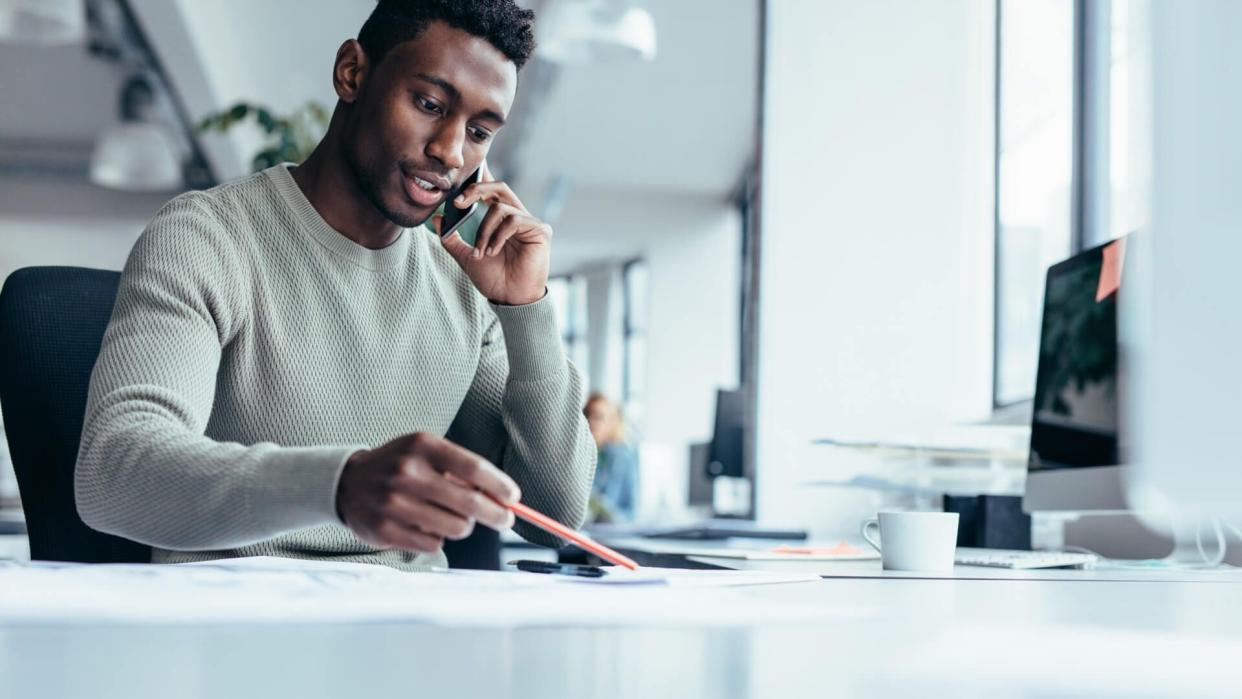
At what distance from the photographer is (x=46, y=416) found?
1.39 meters

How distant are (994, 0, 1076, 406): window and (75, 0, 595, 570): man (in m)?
1.84

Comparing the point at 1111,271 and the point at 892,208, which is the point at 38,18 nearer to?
the point at 892,208

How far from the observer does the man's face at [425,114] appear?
1398mm

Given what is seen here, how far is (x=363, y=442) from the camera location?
1.39 meters

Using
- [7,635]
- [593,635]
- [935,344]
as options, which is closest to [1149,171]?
[593,635]

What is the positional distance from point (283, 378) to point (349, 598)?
0.65 m

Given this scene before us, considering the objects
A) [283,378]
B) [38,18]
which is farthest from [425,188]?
[38,18]

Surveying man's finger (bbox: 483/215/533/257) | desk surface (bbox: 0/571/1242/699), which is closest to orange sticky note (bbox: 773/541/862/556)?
man's finger (bbox: 483/215/533/257)

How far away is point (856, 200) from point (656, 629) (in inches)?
97.7

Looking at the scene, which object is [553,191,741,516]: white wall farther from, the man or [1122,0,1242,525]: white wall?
[1122,0,1242,525]: white wall

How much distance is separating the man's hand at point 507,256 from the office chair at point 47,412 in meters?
0.45

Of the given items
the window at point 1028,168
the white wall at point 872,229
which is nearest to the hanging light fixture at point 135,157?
the white wall at point 872,229

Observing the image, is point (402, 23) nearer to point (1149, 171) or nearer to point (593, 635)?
point (593, 635)

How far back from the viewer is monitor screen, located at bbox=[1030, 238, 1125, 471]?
1.67 meters
